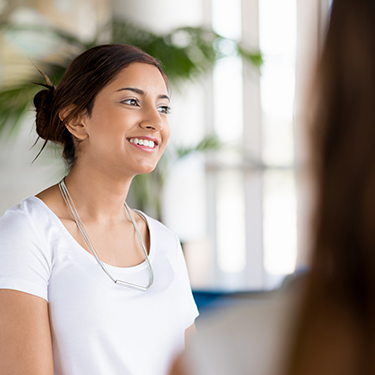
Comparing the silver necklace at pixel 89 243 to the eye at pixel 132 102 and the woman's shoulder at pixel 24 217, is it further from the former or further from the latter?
the eye at pixel 132 102

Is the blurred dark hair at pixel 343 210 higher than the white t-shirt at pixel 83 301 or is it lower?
higher

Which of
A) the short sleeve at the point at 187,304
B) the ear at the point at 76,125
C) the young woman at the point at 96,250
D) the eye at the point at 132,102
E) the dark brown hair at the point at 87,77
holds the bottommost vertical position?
the short sleeve at the point at 187,304

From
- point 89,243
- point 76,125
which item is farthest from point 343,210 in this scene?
point 76,125

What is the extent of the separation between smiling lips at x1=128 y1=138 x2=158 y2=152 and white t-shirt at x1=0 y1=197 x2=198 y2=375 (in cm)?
30

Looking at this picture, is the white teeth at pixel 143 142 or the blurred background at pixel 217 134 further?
the blurred background at pixel 217 134

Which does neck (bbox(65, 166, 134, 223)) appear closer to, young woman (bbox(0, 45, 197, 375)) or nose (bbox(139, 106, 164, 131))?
young woman (bbox(0, 45, 197, 375))

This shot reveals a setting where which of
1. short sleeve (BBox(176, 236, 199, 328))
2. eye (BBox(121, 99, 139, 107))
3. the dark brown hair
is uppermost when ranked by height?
the dark brown hair

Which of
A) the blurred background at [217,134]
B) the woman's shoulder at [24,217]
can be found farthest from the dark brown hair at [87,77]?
the blurred background at [217,134]

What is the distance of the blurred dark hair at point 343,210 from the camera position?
0.26 m

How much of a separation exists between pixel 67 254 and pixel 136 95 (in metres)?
0.50

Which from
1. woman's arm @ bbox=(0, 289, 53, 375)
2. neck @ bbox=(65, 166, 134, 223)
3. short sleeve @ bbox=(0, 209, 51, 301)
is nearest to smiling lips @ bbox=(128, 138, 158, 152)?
neck @ bbox=(65, 166, 134, 223)

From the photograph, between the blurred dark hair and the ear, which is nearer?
the blurred dark hair

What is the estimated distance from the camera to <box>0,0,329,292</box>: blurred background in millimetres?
3227

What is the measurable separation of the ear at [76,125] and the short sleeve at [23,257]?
0.99ft
